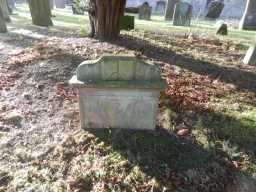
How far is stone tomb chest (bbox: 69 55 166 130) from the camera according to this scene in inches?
133

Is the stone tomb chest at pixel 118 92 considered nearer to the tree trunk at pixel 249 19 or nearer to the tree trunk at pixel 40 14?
the tree trunk at pixel 40 14

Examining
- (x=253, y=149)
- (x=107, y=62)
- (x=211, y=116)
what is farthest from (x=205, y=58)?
(x=107, y=62)

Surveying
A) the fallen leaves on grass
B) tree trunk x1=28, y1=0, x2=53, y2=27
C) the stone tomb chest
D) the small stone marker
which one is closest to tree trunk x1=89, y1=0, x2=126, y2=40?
the fallen leaves on grass

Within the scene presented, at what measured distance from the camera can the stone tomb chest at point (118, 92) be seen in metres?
3.37

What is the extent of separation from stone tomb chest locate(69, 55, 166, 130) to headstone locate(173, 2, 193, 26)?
13.3 metres

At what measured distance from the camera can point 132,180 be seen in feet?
10.2

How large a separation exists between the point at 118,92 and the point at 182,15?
13920mm

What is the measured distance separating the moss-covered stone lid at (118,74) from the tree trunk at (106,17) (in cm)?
433

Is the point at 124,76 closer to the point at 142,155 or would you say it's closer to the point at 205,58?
the point at 142,155

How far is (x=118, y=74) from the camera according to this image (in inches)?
134

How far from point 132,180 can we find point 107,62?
1455 millimetres

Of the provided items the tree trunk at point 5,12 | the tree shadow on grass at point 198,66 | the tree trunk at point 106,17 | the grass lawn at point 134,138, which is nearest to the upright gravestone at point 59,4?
the tree trunk at point 5,12

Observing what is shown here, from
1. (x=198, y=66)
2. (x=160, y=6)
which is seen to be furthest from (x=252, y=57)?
(x=160, y=6)

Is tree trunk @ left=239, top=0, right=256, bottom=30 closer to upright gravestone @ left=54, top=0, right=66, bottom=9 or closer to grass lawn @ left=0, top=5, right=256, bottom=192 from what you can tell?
grass lawn @ left=0, top=5, right=256, bottom=192
